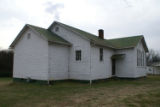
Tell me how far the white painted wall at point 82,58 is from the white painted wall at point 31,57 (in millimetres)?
2953

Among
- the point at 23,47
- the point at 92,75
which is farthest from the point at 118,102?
the point at 23,47

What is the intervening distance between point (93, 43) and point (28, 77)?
6937 millimetres

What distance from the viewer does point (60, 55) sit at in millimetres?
14938

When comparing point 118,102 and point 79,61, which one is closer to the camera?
point 118,102

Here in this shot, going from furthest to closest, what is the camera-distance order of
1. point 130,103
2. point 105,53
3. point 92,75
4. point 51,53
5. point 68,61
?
1. point 105,53
2. point 68,61
3. point 92,75
4. point 51,53
5. point 130,103

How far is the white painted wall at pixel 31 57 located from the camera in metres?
13.9

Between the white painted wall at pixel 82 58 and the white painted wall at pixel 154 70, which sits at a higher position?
the white painted wall at pixel 82 58

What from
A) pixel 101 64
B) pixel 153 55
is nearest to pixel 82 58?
pixel 101 64

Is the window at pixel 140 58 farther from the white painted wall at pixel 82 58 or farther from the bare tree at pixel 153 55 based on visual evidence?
the bare tree at pixel 153 55

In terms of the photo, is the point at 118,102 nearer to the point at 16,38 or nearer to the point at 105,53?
the point at 105,53

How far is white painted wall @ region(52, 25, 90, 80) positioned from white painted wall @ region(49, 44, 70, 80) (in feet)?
1.69

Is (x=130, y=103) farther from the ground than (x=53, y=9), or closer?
closer

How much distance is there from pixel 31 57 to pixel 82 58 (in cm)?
483

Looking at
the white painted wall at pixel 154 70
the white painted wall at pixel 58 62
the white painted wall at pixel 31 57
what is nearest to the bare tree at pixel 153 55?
the white painted wall at pixel 154 70
